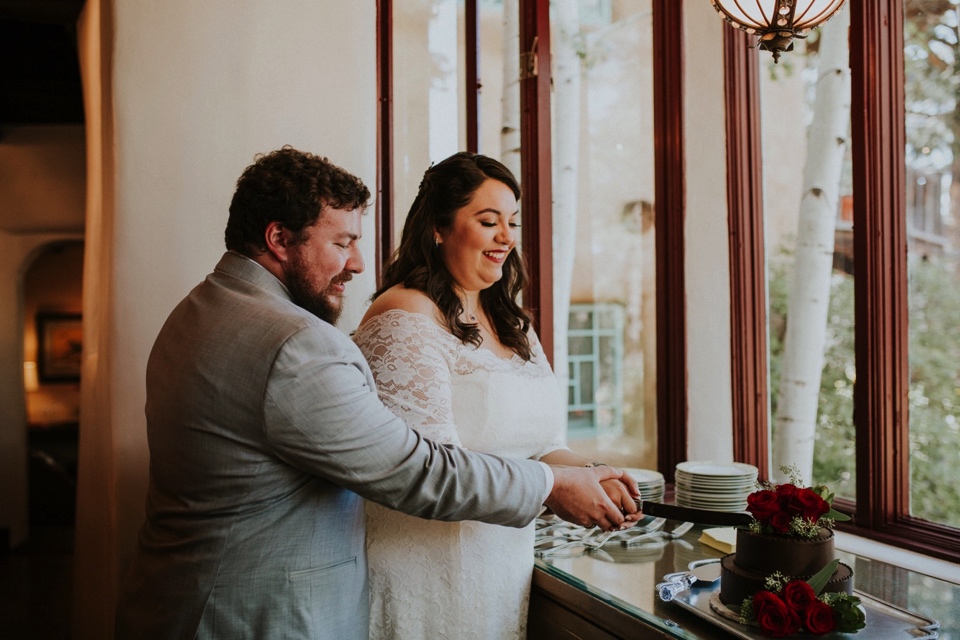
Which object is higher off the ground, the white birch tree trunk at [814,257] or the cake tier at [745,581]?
the white birch tree trunk at [814,257]

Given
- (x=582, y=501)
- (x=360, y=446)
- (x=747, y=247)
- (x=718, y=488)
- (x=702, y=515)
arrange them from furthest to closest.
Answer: (x=747, y=247)
(x=718, y=488)
(x=582, y=501)
(x=702, y=515)
(x=360, y=446)

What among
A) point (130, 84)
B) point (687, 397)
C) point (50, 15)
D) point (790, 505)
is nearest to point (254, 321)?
Result: point (790, 505)

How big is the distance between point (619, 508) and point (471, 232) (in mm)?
713

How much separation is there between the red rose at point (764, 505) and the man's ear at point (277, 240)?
38.6 inches

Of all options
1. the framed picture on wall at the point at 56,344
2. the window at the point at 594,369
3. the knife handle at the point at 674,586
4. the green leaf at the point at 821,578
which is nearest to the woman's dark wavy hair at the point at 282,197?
the knife handle at the point at 674,586

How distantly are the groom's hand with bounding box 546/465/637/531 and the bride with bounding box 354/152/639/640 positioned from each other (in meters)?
0.04

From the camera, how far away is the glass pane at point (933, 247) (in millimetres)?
1988

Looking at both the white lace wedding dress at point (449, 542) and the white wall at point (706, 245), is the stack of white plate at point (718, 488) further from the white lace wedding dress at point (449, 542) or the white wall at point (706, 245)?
the white lace wedding dress at point (449, 542)

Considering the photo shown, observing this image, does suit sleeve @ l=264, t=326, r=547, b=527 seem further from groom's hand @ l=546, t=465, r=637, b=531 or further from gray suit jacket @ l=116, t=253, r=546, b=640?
groom's hand @ l=546, t=465, r=637, b=531

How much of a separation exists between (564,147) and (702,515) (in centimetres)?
213

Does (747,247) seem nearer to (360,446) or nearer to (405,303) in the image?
(405,303)

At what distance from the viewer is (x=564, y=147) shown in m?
3.37

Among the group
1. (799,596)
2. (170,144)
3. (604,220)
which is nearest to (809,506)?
(799,596)

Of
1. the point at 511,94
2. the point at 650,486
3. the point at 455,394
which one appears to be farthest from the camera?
the point at 511,94
